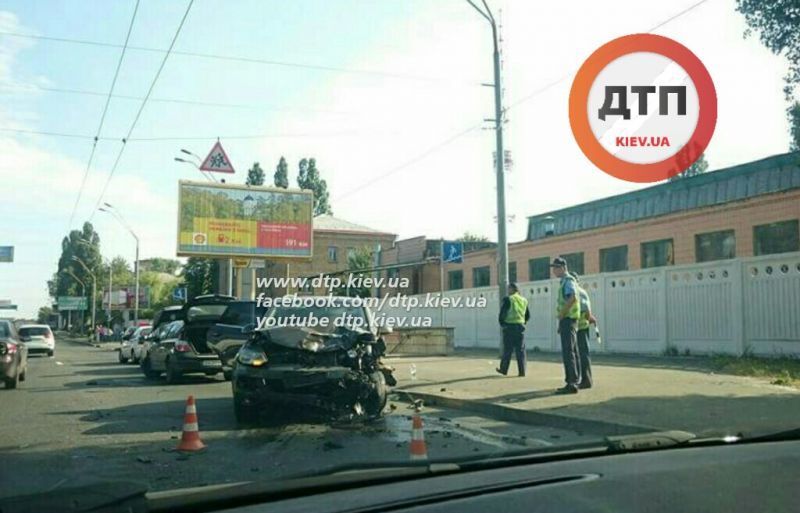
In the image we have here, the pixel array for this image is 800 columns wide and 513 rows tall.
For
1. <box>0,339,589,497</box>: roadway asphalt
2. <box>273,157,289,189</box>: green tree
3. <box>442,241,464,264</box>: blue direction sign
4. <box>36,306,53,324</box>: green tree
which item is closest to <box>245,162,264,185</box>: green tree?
<box>273,157,289,189</box>: green tree

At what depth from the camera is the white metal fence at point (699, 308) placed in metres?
14.6

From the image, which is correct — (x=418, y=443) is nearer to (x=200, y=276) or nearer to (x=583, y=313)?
(x=583, y=313)

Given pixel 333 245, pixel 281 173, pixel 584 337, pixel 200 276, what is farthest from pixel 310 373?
pixel 281 173

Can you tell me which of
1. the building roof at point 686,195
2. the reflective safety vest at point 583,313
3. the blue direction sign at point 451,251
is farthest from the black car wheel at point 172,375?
the building roof at point 686,195

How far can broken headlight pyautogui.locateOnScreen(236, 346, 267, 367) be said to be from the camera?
909 centimetres

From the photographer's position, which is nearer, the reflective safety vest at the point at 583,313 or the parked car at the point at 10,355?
the reflective safety vest at the point at 583,313

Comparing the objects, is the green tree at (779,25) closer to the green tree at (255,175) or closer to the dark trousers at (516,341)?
the dark trousers at (516,341)

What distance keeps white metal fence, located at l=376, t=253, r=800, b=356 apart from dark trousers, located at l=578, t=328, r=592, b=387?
5772 millimetres

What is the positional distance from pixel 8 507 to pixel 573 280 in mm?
9589

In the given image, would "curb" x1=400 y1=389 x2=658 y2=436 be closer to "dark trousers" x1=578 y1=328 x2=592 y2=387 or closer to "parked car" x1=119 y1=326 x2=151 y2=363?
"dark trousers" x1=578 y1=328 x2=592 y2=387

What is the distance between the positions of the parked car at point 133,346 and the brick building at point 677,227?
1746cm

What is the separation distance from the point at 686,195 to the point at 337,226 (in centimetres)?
3533

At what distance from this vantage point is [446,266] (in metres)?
41.6

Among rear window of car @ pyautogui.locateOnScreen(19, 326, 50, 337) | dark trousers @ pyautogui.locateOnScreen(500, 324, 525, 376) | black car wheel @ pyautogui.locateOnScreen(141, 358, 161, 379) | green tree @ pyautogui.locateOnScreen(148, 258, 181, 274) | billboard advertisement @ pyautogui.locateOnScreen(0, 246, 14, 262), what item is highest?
green tree @ pyautogui.locateOnScreen(148, 258, 181, 274)
